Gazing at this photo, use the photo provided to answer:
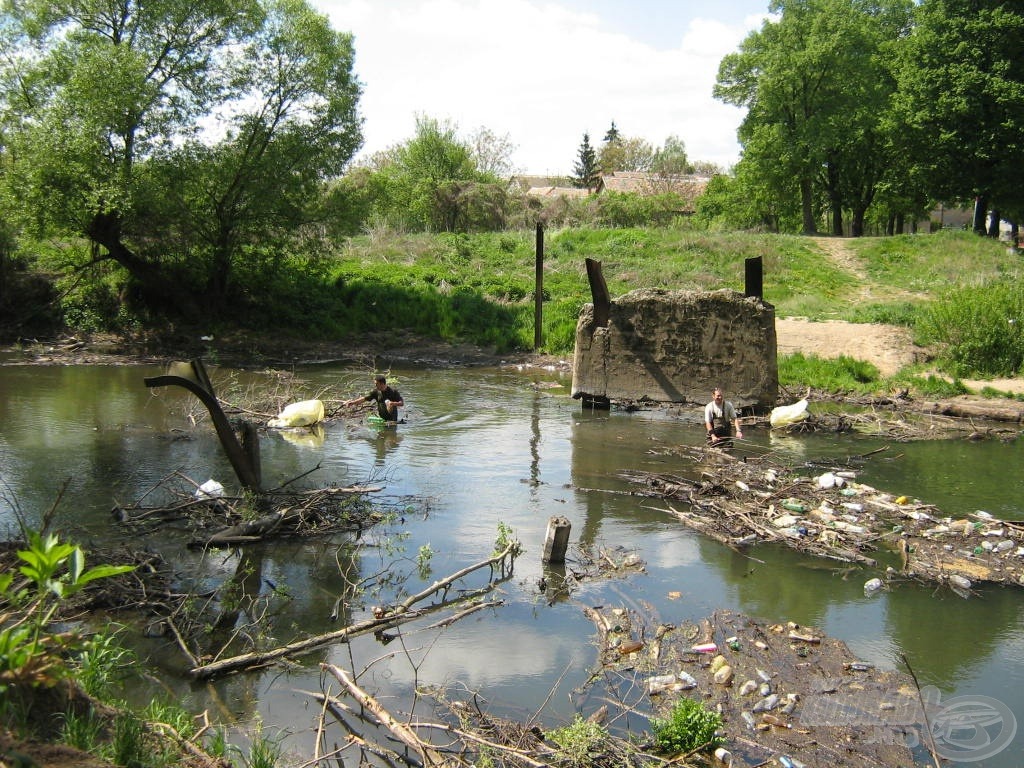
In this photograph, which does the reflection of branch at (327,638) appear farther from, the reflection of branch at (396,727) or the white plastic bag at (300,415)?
the white plastic bag at (300,415)

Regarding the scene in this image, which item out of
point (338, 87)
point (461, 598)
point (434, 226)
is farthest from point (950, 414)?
point (434, 226)

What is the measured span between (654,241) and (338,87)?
43.6ft

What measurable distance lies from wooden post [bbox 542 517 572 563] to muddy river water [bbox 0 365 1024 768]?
19 centimetres

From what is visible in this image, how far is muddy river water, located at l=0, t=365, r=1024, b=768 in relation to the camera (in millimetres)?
6445

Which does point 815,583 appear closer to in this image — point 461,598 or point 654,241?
point 461,598

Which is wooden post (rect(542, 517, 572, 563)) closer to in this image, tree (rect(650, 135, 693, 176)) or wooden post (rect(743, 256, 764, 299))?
wooden post (rect(743, 256, 764, 299))

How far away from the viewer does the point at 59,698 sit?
13.0ft

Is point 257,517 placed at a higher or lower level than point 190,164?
lower

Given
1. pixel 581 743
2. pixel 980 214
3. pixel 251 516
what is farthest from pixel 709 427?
pixel 980 214

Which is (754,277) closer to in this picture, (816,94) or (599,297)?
(599,297)

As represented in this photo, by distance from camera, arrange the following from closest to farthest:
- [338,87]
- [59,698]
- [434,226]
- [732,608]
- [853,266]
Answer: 1. [59,698]
2. [732,608]
3. [338,87]
4. [853,266]
5. [434,226]

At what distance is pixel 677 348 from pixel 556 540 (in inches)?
Answer: 338

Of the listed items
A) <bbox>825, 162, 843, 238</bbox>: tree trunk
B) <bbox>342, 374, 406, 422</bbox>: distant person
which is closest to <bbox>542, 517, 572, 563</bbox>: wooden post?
<bbox>342, 374, 406, 422</bbox>: distant person

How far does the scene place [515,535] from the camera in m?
9.60
